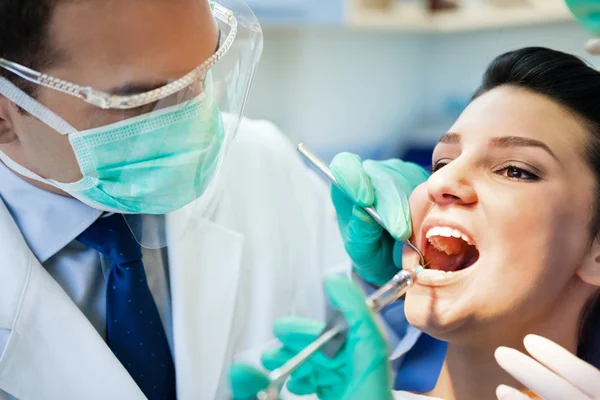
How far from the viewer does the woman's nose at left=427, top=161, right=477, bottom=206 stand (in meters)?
1.07

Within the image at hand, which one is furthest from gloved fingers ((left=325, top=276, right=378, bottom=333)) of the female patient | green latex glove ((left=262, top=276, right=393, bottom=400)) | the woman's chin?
the woman's chin

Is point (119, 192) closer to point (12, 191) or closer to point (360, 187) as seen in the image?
point (12, 191)

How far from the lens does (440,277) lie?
1.06 meters

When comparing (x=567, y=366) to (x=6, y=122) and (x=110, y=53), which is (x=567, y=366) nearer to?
(x=110, y=53)

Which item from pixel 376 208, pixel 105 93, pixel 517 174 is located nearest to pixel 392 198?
pixel 376 208

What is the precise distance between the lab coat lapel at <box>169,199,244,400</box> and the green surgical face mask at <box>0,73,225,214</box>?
0.20 metres

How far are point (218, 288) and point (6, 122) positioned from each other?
0.59 meters

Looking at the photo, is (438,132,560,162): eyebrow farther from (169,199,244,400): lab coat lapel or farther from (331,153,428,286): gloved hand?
(169,199,244,400): lab coat lapel

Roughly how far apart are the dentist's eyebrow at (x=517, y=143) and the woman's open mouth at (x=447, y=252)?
189mm

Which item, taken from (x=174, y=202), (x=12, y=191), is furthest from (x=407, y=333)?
(x=12, y=191)

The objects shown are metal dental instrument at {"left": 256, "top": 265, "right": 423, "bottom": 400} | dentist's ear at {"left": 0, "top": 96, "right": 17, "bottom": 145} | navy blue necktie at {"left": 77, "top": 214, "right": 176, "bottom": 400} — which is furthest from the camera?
navy blue necktie at {"left": 77, "top": 214, "right": 176, "bottom": 400}

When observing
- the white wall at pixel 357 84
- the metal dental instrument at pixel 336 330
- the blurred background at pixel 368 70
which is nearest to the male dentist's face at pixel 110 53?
the metal dental instrument at pixel 336 330

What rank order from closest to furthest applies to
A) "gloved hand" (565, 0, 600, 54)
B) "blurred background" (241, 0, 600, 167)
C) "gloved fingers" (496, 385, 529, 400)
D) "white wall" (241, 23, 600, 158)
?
1. "gloved fingers" (496, 385, 529, 400)
2. "gloved hand" (565, 0, 600, 54)
3. "blurred background" (241, 0, 600, 167)
4. "white wall" (241, 23, 600, 158)

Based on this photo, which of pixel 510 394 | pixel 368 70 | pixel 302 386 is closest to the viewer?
pixel 510 394
